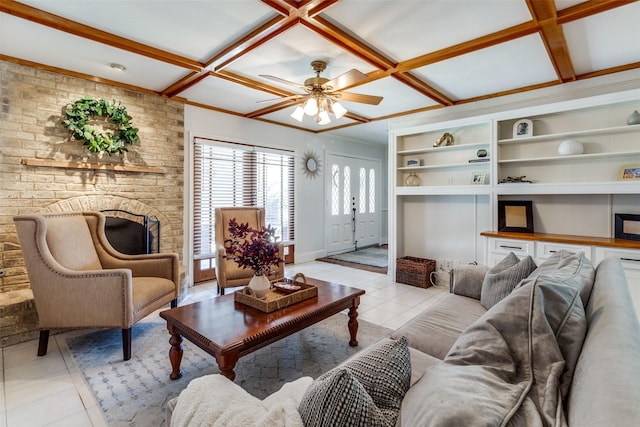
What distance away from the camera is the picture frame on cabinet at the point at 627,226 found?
2.96 metres

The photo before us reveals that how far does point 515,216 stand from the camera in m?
3.69

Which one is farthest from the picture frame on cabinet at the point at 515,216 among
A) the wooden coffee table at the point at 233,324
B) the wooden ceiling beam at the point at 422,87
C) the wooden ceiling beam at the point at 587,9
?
the wooden coffee table at the point at 233,324

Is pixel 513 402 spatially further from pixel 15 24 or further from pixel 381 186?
pixel 381 186

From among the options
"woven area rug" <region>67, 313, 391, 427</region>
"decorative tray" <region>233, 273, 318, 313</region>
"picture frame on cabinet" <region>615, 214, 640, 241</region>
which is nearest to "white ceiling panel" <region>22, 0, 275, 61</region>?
"decorative tray" <region>233, 273, 318, 313</region>

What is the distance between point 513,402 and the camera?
675 mm

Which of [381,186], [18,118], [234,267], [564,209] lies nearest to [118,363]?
[234,267]

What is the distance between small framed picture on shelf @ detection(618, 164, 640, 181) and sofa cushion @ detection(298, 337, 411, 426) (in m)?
3.51

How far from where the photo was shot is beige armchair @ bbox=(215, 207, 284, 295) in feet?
11.1

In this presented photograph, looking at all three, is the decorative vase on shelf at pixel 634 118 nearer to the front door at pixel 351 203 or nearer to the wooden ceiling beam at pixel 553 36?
the wooden ceiling beam at pixel 553 36

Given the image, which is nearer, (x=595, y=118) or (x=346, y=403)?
(x=346, y=403)

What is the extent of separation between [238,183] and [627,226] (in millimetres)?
4573

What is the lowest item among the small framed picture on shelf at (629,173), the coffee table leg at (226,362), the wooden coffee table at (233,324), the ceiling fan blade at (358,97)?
the coffee table leg at (226,362)

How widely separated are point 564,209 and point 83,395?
4.60 m

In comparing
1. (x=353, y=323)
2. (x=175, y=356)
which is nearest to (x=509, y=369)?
(x=353, y=323)
